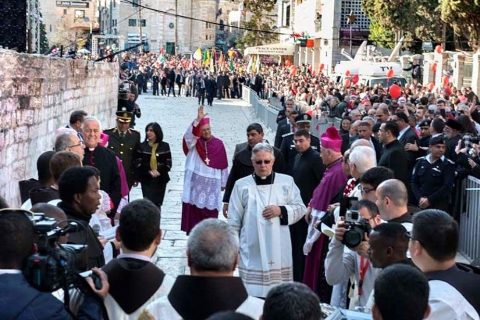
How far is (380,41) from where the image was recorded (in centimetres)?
5300

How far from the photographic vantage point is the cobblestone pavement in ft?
37.3

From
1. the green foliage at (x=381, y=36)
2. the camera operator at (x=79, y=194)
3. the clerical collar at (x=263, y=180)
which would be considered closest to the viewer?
the camera operator at (x=79, y=194)

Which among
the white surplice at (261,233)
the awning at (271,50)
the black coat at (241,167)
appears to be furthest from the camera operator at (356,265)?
the awning at (271,50)

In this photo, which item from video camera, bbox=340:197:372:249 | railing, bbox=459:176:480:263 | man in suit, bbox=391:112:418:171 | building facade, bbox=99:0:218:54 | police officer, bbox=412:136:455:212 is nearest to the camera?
video camera, bbox=340:197:372:249

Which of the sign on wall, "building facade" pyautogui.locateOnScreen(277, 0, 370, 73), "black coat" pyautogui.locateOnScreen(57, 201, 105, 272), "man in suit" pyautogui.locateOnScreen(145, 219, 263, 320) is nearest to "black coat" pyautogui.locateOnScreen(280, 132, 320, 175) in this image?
"black coat" pyautogui.locateOnScreen(57, 201, 105, 272)

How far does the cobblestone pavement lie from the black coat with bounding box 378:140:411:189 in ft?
8.77

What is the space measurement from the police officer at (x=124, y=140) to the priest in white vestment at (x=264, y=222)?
157 inches

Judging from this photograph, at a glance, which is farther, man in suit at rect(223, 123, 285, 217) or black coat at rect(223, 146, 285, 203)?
black coat at rect(223, 146, 285, 203)

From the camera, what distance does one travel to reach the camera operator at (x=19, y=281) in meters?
3.78

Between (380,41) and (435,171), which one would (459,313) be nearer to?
(435,171)

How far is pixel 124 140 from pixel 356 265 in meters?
6.20

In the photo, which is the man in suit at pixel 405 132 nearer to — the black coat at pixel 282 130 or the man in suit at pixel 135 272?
the black coat at pixel 282 130

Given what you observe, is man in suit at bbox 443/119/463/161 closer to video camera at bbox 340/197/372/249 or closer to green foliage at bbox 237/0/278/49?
video camera at bbox 340/197/372/249

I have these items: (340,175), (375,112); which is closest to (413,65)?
(375,112)
